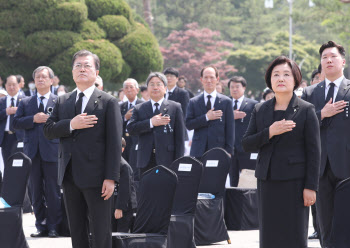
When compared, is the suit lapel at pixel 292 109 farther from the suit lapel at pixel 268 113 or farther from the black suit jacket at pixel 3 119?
the black suit jacket at pixel 3 119

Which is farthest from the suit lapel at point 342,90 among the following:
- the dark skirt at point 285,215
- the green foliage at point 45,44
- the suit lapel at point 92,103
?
the green foliage at point 45,44

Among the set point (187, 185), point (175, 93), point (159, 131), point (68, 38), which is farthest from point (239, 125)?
point (68, 38)

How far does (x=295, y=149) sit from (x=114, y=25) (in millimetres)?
20878

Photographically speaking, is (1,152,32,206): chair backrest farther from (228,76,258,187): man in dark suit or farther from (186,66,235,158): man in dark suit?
(228,76,258,187): man in dark suit

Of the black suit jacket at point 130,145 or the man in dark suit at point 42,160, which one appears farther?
the black suit jacket at point 130,145

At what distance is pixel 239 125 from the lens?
1227 cm

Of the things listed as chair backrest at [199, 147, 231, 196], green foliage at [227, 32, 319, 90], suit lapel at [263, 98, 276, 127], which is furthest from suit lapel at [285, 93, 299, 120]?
green foliage at [227, 32, 319, 90]

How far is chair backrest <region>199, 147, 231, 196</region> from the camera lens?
9273 millimetres

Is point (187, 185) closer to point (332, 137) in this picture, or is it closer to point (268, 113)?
point (332, 137)

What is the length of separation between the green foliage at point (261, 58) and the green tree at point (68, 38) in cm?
2427

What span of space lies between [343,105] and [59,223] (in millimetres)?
4510

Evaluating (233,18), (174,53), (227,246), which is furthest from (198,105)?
(233,18)

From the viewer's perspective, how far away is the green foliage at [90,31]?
81.3 ft

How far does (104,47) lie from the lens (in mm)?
24703
